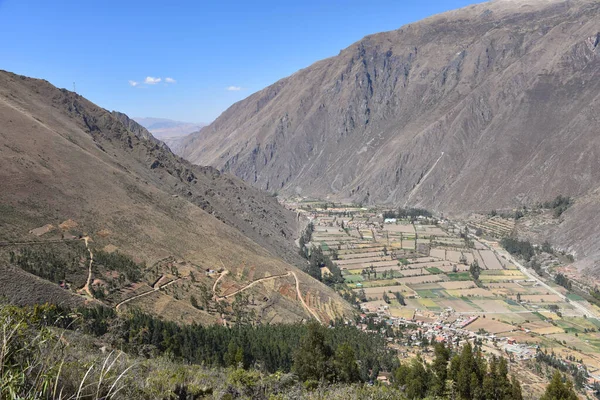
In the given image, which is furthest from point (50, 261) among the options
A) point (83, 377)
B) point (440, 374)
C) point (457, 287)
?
point (457, 287)

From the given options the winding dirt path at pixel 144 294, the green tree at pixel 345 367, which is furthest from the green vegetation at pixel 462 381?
the winding dirt path at pixel 144 294

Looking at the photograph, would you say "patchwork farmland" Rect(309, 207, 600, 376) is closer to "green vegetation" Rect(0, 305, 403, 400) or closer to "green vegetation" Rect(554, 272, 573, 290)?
"green vegetation" Rect(554, 272, 573, 290)

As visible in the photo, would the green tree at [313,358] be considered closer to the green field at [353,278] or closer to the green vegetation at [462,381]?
the green vegetation at [462,381]

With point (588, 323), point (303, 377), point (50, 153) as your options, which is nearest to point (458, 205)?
point (588, 323)

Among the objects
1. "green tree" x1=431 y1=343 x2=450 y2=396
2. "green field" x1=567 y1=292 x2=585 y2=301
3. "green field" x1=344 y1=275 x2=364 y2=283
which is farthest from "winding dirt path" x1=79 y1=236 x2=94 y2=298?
"green field" x1=567 y1=292 x2=585 y2=301

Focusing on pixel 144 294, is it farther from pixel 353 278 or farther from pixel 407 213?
pixel 407 213

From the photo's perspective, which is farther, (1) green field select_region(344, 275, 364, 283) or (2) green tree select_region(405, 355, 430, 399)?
(1) green field select_region(344, 275, 364, 283)

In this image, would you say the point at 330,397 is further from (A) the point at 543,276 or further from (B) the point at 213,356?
(A) the point at 543,276
